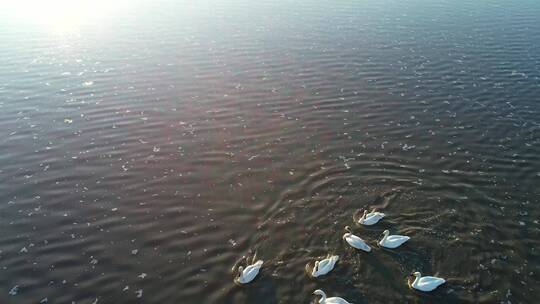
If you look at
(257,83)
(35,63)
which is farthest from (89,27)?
(257,83)

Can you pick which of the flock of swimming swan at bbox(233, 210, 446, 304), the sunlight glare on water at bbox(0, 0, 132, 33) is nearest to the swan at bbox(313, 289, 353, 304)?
the flock of swimming swan at bbox(233, 210, 446, 304)

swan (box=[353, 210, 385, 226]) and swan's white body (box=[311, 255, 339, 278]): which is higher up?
swan (box=[353, 210, 385, 226])

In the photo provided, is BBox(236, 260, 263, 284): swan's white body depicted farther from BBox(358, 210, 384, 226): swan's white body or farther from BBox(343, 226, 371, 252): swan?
BBox(358, 210, 384, 226): swan's white body

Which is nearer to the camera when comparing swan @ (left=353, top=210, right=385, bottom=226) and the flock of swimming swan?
the flock of swimming swan

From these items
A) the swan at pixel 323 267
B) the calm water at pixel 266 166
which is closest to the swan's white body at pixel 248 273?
the calm water at pixel 266 166

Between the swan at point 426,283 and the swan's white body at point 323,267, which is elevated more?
the swan's white body at point 323,267

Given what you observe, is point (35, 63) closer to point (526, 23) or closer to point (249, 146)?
point (249, 146)

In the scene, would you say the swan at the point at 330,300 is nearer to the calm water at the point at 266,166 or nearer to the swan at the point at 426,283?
the calm water at the point at 266,166

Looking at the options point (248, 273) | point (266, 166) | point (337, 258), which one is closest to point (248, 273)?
point (248, 273)
